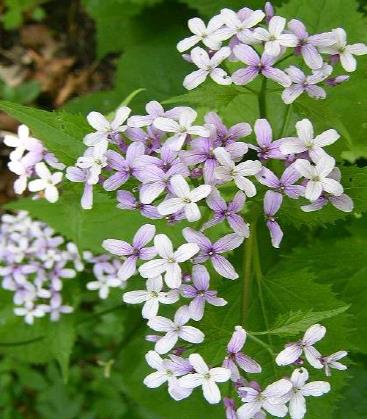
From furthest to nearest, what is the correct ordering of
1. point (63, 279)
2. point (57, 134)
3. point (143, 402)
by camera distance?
point (63, 279) → point (143, 402) → point (57, 134)

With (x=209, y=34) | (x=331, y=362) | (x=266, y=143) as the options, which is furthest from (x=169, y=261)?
(x=209, y=34)

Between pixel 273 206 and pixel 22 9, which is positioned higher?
pixel 273 206

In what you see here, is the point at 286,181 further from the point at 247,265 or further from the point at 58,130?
the point at 58,130

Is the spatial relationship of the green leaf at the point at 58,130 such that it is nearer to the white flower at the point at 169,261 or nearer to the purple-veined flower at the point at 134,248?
the purple-veined flower at the point at 134,248

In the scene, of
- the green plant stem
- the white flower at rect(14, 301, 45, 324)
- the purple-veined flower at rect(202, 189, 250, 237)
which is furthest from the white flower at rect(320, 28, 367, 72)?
the white flower at rect(14, 301, 45, 324)

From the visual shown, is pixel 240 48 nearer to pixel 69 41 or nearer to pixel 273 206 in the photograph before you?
pixel 273 206

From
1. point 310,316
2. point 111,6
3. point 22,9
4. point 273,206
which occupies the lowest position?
point 22,9

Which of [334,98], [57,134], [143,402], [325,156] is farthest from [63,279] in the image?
[325,156]
